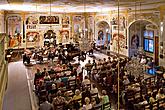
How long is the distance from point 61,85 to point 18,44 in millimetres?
14308

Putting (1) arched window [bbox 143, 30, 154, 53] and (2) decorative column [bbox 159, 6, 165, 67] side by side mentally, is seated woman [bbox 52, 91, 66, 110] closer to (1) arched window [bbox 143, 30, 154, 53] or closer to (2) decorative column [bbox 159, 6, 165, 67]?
(2) decorative column [bbox 159, 6, 165, 67]

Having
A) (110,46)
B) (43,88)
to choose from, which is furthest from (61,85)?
(110,46)

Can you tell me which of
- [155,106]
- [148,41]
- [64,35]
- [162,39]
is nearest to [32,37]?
[64,35]

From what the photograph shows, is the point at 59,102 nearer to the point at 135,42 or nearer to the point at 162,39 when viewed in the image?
the point at 162,39

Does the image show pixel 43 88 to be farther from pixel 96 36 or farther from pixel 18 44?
pixel 96 36

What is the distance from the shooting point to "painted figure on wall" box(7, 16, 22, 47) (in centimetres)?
2347

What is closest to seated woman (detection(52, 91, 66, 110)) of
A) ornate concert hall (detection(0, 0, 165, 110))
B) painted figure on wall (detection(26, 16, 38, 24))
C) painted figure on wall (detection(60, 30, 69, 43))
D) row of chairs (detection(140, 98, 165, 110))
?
ornate concert hall (detection(0, 0, 165, 110))

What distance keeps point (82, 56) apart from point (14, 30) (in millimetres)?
10319

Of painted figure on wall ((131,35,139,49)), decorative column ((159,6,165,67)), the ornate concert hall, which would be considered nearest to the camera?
the ornate concert hall

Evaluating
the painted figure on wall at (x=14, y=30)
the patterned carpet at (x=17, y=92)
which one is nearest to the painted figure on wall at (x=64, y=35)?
the painted figure on wall at (x=14, y=30)

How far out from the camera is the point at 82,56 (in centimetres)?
1689

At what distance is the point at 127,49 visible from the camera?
20500 millimetres

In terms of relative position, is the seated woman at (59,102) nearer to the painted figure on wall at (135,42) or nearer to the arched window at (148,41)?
the arched window at (148,41)

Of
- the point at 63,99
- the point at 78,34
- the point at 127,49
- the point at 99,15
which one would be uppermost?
the point at 99,15
